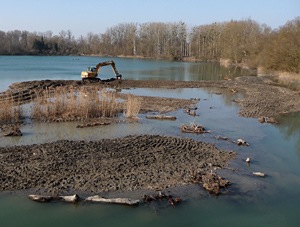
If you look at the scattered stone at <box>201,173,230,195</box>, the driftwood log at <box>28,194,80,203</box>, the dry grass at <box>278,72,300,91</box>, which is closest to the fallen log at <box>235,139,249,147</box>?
the scattered stone at <box>201,173,230,195</box>

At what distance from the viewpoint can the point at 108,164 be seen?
34.5ft

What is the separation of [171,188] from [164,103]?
13312 millimetres

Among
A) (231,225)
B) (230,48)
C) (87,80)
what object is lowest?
(231,225)

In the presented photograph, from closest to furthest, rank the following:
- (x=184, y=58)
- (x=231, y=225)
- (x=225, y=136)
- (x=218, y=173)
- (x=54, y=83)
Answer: (x=231, y=225), (x=218, y=173), (x=225, y=136), (x=54, y=83), (x=184, y=58)

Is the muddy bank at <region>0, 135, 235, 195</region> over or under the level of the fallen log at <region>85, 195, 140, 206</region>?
over

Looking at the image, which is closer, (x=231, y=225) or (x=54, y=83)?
(x=231, y=225)

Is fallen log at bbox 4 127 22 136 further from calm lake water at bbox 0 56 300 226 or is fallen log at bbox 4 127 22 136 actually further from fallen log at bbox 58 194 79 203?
fallen log at bbox 58 194 79 203

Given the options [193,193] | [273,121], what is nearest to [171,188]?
[193,193]

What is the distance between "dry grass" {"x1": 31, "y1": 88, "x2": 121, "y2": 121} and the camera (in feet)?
53.6

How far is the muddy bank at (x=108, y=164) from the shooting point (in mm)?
9188

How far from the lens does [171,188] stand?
30.2ft

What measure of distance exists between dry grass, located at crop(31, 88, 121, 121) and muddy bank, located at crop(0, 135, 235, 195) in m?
4.06

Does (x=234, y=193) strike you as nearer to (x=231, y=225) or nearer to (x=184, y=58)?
(x=231, y=225)

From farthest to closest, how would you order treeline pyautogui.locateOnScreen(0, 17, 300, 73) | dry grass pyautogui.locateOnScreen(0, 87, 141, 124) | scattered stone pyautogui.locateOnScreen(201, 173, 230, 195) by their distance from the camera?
treeline pyautogui.locateOnScreen(0, 17, 300, 73), dry grass pyautogui.locateOnScreen(0, 87, 141, 124), scattered stone pyautogui.locateOnScreen(201, 173, 230, 195)
